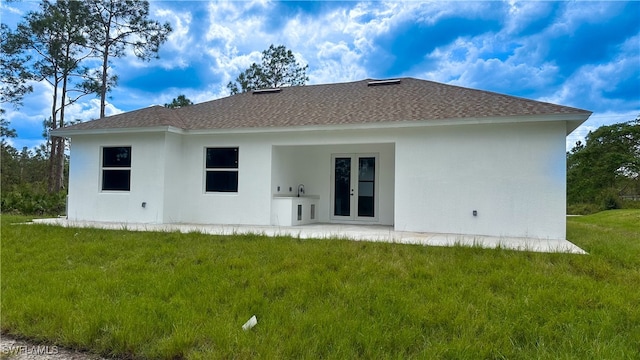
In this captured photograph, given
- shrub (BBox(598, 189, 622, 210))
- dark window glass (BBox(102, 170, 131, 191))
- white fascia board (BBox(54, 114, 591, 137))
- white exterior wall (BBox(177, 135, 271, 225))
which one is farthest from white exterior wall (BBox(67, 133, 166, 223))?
shrub (BBox(598, 189, 622, 210))

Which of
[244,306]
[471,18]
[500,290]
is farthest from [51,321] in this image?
[471,18]

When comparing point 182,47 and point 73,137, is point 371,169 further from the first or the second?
point 182,47

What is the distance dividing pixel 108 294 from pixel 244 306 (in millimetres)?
1760

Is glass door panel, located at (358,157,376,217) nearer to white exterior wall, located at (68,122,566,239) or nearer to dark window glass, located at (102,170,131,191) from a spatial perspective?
white exterior wall, located at (68,122,566,239)

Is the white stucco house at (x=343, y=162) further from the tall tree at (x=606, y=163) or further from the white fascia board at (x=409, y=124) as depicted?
the tall tree at (x=606, y=163)

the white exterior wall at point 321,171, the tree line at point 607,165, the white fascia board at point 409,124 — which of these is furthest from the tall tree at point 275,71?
the tree line at point 607,165

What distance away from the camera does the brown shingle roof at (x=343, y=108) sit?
8938mm

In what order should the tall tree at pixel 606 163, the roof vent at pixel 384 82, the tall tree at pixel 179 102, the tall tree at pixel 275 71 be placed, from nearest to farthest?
the roof vent at pixel 384 82, the tall tree at pixel 606 163, the tall tree at pixel 275 71, the tall tree at pixel 179 102

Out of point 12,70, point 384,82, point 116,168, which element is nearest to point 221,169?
point 116,168

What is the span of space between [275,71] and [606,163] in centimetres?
2489

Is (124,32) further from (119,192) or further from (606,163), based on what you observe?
(606,163)

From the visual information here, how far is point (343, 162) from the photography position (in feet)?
38.6

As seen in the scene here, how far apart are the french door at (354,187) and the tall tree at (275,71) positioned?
17.0m

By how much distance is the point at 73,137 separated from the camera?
11391 millimetres
